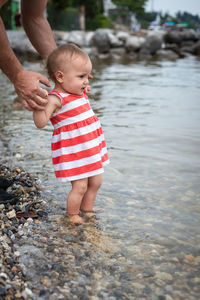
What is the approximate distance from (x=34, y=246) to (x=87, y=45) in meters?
25.3

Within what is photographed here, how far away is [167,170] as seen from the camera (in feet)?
14.0

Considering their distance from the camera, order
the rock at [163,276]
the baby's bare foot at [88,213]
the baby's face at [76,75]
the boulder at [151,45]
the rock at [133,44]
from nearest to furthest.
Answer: the rock at [163,276], the baby's face at [76,75], the baby's bare foot at [88,213], the boulder at [151,45], the rock at [133,44]

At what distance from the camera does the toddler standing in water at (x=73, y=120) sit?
2.73m

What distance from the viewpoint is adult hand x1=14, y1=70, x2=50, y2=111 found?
8.60ft

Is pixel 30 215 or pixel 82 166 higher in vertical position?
pixel 82 166

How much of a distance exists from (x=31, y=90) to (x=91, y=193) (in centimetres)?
103

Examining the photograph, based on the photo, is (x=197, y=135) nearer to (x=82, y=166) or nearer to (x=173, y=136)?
(x=173, y=136)

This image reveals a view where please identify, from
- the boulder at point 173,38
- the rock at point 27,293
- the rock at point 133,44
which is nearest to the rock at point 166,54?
the rock at point 133,44

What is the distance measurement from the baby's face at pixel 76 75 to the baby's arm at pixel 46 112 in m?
0.13

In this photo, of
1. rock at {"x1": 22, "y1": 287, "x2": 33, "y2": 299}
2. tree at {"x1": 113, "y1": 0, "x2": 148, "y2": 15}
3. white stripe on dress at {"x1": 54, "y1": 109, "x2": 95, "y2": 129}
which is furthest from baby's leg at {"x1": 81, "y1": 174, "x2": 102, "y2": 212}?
Answer: tree at {"x1": 113, "y1": 0, "x2": 148, "y2": 15}

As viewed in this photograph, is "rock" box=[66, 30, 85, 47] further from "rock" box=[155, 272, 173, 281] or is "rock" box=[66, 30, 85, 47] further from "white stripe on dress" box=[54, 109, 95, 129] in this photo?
"rock" box=[155, 272, 173, 281]

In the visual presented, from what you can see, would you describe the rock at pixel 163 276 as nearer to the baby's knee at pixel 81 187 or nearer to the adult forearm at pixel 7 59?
the baby's knee at pixel 81 187

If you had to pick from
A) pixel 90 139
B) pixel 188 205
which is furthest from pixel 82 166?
pixel 188 205

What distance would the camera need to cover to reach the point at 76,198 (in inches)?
117
